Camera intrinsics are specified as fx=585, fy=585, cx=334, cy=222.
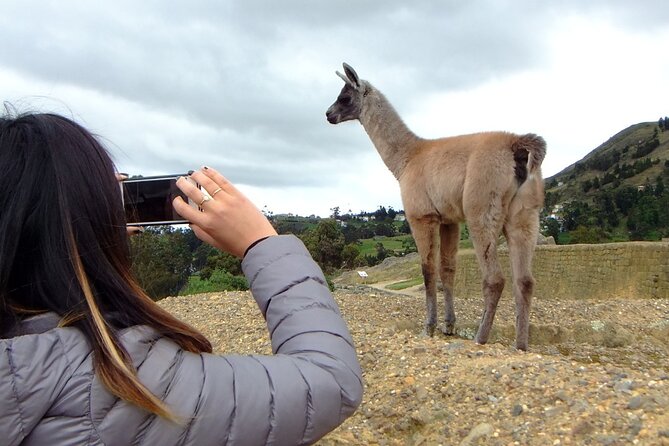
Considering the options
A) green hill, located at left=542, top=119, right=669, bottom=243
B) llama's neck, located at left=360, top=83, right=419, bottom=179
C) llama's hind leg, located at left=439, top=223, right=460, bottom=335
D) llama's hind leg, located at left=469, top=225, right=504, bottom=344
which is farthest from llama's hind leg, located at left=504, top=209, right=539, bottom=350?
green hill, located at left=542, top=119, right=669, bottom=243

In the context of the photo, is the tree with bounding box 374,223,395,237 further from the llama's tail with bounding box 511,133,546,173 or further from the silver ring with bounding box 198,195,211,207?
the silver ring with bounding box 198,195,211,207

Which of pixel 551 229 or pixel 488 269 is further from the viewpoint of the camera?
pixel 551 229

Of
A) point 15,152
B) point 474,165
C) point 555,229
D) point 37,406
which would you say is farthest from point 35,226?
point 555,229

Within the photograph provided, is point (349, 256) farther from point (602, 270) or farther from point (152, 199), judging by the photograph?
point (152, 199)

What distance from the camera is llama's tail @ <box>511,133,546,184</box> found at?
6.01 meters

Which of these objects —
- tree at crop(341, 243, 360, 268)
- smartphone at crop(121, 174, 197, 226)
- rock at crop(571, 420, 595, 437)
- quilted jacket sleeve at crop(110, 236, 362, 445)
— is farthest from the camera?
tree at crop(341, 243, 360, 268)

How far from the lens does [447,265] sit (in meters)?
7.59

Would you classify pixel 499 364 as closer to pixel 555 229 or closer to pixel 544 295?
pixel 544 295

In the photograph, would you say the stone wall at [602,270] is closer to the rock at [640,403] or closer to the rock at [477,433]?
the rock at [640,403]

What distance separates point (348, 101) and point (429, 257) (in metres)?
2.65

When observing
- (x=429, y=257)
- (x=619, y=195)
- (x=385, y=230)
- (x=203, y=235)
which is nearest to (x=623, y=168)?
(x=619, y=195)

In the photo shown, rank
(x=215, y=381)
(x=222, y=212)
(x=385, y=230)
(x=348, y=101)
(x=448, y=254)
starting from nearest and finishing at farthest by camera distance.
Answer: (x=215, y=381) < (x=222, y=212) < (x=448, y=254) < (x=348, y=101) < (x=385, y=230)

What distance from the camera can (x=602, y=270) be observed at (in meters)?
14.3

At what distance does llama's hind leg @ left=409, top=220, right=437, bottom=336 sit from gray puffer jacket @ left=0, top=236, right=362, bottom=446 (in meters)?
5.66
